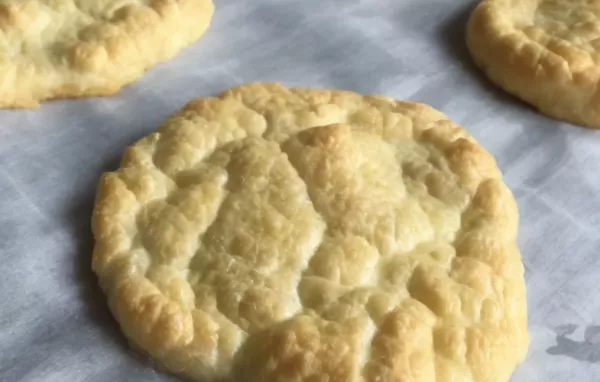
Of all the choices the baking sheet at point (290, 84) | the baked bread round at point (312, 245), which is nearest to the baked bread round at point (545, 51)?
the baking sheet at point (290, 84)

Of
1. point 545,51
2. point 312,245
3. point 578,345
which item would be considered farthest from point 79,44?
point 578,345

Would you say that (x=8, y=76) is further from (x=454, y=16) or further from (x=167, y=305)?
(x=454, y=16)

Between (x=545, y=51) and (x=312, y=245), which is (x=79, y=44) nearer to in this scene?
(x=312, y=245)

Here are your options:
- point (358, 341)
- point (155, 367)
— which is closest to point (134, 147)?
point (155, 367)

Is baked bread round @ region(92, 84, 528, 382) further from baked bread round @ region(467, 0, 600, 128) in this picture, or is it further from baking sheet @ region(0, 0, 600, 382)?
baked bread round @ region(467, 0, 600, 128)

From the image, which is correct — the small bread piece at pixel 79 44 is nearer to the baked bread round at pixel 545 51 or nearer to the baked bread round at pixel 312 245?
the baked bread round at pixel 312 245

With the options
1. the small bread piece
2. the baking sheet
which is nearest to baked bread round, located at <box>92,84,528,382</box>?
the baking sheet
